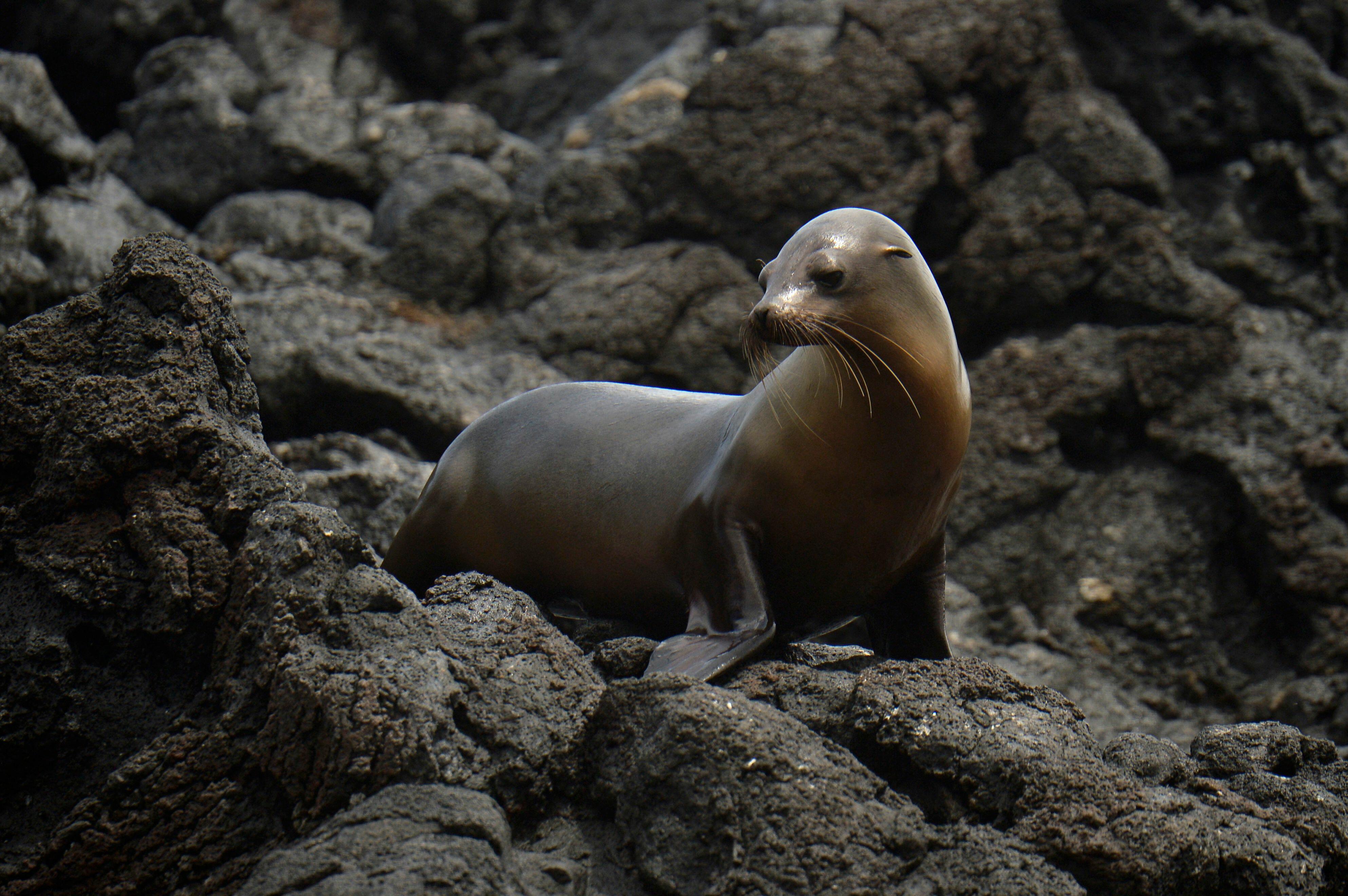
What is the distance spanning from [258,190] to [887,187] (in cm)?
409

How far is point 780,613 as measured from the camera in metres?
3.57

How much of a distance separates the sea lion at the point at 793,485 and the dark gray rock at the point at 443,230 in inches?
137

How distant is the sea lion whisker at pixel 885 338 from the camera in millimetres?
3219

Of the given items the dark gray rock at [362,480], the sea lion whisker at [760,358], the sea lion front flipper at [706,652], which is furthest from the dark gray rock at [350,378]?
the sea lion front flipper at [706,652]

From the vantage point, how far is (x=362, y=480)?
16.9 feet

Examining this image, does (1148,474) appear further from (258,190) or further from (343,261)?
(258,190)

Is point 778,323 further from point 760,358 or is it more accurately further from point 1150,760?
point 1150,760

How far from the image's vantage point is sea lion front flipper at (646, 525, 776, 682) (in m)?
3.04

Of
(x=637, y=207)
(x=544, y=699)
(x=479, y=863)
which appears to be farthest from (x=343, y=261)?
(x=479, y=863)

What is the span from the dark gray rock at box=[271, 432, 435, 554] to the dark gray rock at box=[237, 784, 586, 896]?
2.63m

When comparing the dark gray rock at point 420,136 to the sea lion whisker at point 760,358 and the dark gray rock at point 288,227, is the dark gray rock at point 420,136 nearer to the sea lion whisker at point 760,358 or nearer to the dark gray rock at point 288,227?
the dark gray rock at point 288,227

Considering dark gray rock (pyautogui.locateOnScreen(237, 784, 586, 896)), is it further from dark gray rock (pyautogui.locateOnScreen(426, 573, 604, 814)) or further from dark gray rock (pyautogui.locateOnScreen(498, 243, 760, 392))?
dark gray rock (pyautogui.locateOnScreen(498, 243, 760, 392))

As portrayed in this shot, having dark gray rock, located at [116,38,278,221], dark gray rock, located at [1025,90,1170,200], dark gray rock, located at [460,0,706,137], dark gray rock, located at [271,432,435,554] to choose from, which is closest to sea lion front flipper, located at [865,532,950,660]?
dark gray rock, located at [271,432,435,554]

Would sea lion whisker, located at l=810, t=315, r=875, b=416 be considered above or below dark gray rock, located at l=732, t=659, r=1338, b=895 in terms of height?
above
